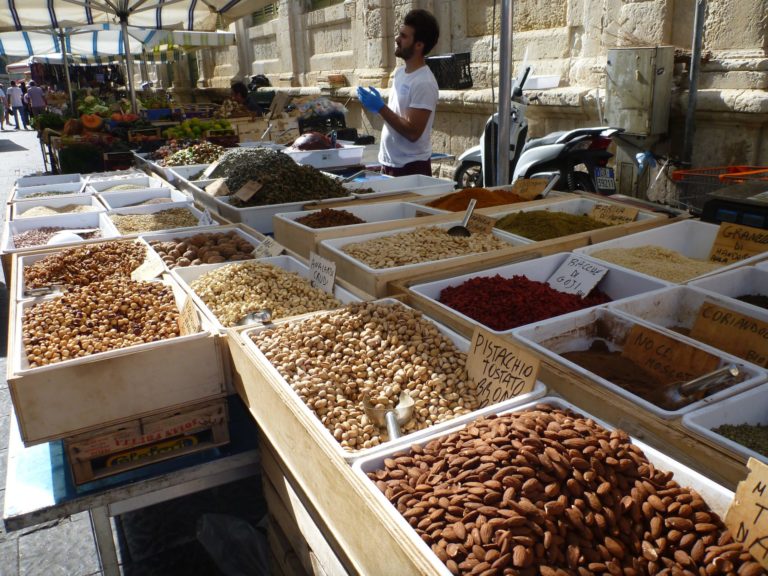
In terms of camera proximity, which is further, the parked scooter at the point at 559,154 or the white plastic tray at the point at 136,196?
the parked scooter at the point at 559,154

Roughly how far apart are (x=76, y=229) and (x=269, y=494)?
226 cm

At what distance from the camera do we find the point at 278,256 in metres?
2.38

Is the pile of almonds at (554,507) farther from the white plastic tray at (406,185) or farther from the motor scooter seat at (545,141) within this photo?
the motor scooter seat at (545,141)

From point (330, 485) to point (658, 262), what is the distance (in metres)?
1.46

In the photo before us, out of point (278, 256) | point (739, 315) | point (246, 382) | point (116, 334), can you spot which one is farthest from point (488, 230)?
point (116, 334)

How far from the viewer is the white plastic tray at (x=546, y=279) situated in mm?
1916

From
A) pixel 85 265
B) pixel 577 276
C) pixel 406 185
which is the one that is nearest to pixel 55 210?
pixel 85 265

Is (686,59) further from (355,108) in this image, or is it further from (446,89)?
(355,108)

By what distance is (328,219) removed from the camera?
2.69 m

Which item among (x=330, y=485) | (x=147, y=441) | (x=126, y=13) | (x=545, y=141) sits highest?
(x=126, y=13)

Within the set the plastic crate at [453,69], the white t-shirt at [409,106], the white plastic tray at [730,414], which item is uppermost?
the plastic crate at [453,69]

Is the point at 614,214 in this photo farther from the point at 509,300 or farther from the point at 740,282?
the point at 509,300

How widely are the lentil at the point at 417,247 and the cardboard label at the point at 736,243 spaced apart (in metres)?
0.72

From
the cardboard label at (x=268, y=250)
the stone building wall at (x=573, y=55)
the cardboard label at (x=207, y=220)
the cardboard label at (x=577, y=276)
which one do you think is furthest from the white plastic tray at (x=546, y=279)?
the stone building wall at (x=573, y=55)
